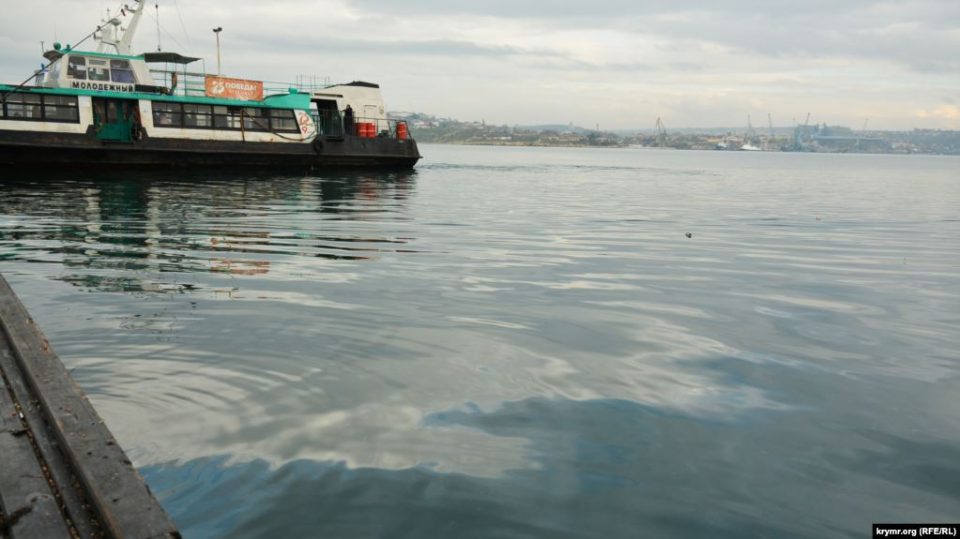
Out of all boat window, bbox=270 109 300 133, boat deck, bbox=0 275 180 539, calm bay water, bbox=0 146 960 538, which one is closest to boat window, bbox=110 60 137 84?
boat window, bbox=270 109 300 133

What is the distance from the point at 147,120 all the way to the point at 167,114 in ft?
2.88

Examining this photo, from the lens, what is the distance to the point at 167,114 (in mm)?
28500

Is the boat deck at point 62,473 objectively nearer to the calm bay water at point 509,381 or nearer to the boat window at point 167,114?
the calm bay water at point 509,381

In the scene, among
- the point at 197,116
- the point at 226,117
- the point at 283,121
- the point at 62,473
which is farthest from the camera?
the point at 283,121

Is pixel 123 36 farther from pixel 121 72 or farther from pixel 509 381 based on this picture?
pixel 509 381

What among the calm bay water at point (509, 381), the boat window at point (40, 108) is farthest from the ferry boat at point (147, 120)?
the calm bay water at point (509, 381)

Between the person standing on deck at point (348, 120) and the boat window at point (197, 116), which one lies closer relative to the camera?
the boat window at point (197, 116)

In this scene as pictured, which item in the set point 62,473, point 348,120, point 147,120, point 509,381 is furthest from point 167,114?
point 62,473

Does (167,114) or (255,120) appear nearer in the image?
(167,114)

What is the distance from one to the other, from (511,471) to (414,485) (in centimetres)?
58

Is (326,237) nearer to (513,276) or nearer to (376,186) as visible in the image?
(513,276)

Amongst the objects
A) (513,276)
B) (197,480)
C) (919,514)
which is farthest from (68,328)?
(919,514)

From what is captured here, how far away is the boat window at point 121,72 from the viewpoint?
2816 centimetres

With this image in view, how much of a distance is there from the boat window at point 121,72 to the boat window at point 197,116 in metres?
2.29
